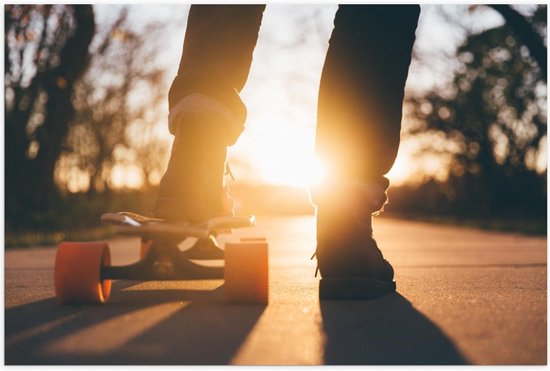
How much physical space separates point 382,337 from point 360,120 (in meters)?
0.94

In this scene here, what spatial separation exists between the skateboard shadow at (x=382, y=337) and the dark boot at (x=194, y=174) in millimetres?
477

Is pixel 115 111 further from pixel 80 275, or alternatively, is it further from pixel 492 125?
pixel 80 275

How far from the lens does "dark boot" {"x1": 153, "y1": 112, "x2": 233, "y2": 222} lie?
2.32 m

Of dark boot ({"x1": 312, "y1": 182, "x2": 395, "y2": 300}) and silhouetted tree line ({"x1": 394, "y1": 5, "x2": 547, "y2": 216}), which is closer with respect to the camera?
dark boot ({"x1": 312, "y1": 182, "x2": 395, "y2": 300})

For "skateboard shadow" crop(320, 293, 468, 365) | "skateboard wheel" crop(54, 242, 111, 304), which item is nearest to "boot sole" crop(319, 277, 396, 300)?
"skateboard shadow" crop(320, 293, 468, 365)

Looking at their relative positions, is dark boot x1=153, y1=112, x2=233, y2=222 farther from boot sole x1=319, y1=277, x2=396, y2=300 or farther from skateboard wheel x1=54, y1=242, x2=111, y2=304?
boot sole x1=319, y1=277, x2=396, y2=300

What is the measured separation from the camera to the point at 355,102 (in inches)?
98.5

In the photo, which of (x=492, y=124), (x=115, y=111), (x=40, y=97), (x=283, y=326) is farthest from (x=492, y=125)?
(x=283, y=326)

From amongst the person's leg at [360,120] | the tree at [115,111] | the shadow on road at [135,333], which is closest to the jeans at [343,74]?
the person's leg at [360,120]

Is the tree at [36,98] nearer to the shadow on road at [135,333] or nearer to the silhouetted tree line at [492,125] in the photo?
the shadow on road at [135,333]

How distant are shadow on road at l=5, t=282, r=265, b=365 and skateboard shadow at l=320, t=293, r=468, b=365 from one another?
0.67 ft

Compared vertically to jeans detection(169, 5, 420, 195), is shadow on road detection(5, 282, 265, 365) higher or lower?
lower

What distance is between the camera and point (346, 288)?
7.75 feet

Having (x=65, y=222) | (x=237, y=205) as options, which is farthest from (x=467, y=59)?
(x=237, y=205)
